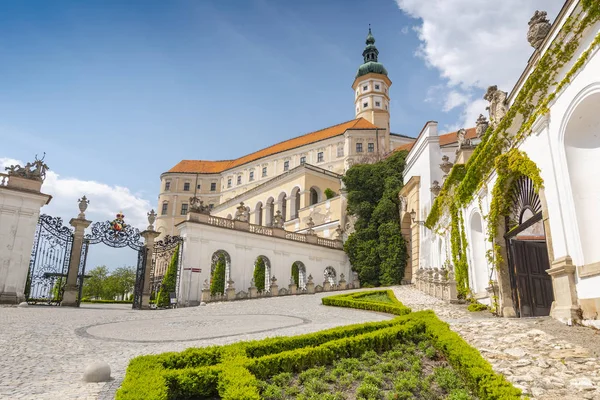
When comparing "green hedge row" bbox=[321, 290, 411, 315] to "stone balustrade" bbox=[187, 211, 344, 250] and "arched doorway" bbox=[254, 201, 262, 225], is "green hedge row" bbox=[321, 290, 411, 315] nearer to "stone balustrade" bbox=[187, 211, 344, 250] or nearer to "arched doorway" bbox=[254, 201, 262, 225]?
"stone balustrade" bbox=[187, 211, 344, 250]

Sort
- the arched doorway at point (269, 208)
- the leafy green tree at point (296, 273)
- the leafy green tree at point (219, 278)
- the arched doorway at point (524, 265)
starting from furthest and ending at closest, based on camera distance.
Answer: the arched doorway at point (269, 208) → the leafy green tree at point (296, 273) → the leafy green tree at point (219, 278) → the arched doorway at point (524, 265)

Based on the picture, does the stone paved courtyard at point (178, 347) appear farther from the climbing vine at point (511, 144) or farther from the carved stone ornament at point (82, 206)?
the carved stone ornament at point (82, 206)

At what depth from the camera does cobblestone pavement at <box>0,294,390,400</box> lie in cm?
599

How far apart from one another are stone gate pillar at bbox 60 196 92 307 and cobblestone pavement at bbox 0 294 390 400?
6.64 meters

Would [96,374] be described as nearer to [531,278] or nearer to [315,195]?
[531,278]

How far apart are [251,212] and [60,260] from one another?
3814 cm

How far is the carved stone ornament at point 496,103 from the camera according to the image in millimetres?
15496

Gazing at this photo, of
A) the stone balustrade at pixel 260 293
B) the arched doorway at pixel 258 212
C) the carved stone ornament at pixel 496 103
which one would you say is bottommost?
the stone balustrade at pixel 260 293

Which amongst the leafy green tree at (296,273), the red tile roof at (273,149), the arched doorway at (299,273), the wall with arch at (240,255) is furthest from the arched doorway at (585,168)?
the red tile roof at (273,149)

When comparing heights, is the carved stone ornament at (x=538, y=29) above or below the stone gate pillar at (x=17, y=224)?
above

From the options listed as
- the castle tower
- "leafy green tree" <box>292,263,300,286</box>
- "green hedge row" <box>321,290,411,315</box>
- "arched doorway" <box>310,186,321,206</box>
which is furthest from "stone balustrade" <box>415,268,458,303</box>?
the castle tower

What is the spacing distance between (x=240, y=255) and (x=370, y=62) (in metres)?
54.5

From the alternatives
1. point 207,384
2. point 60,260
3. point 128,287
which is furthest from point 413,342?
point 128,287

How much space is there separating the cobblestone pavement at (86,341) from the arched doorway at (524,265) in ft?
15.3
